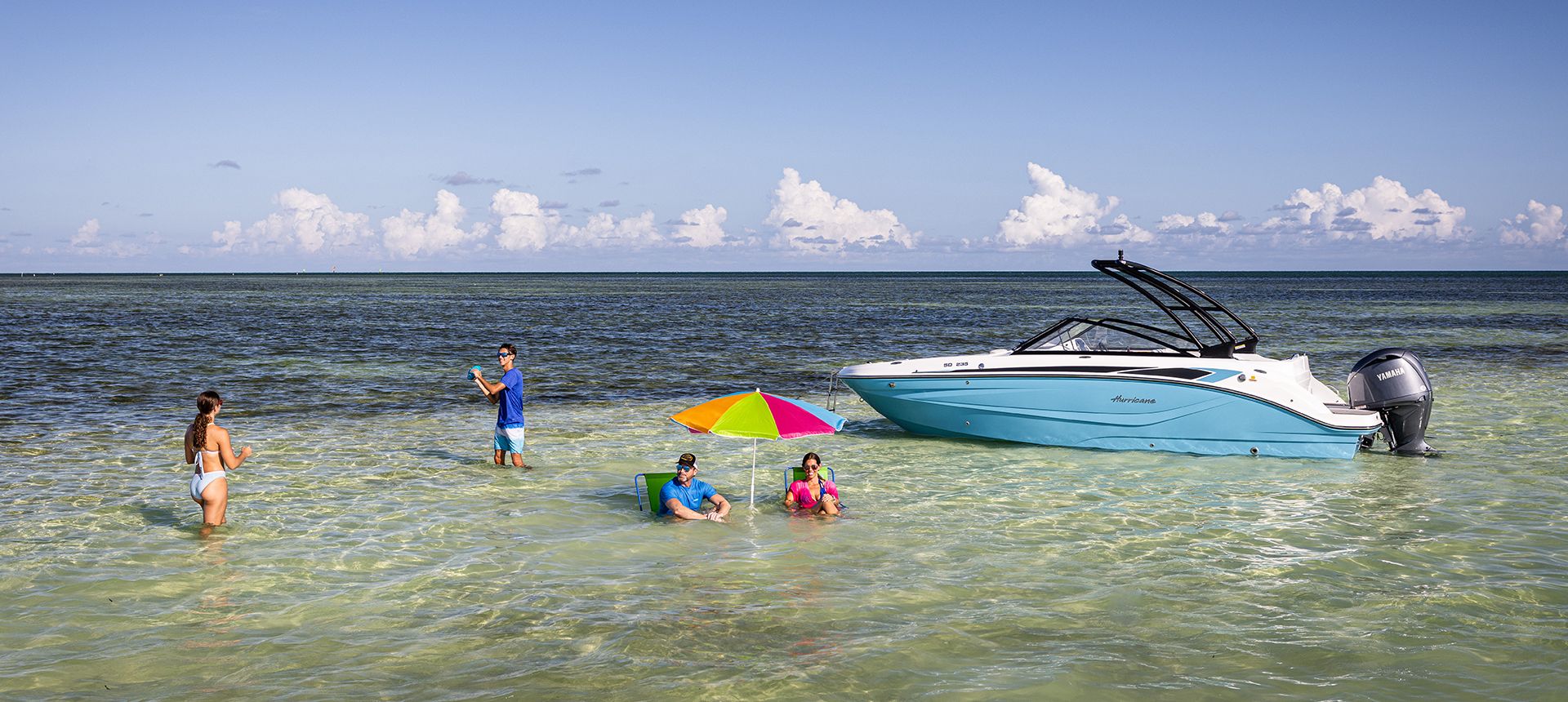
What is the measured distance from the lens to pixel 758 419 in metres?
11.8

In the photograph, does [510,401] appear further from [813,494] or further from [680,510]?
[813,494]

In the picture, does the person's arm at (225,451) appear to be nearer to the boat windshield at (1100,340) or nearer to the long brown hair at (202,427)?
the long brown hair at (202,427)

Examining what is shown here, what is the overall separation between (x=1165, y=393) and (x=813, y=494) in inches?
242

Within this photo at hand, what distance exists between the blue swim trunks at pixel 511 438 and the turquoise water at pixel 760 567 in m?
0.42

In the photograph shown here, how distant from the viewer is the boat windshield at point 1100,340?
16.1 meters

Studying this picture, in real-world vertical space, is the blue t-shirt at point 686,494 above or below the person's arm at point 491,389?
below

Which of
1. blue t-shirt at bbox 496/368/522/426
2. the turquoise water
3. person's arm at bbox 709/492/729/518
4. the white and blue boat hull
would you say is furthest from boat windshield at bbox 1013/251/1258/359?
blue t-shirt at bbox 496/368/522/426

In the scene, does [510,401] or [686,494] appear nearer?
[686,494]

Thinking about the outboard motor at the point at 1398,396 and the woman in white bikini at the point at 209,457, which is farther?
the outboard motor at the point at 1398,396

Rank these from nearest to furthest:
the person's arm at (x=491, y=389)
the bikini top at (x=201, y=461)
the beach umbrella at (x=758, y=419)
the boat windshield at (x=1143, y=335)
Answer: the bikini top at (x=201, y=461) → the beach umbrella at (x=758, y=419) → the person's arm at (x=491, y=389) → the boat windshield at (x=1143, y=335)

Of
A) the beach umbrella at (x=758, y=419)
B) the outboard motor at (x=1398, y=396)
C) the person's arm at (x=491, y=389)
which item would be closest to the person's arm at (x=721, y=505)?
the beach umbrella at (x=758, y=419)

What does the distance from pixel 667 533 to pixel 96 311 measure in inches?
2920

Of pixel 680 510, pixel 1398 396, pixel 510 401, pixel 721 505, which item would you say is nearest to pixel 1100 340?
pixel 1398 396

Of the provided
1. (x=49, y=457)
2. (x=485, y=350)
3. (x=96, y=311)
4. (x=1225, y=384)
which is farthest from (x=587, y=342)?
(x=96, y=311)
